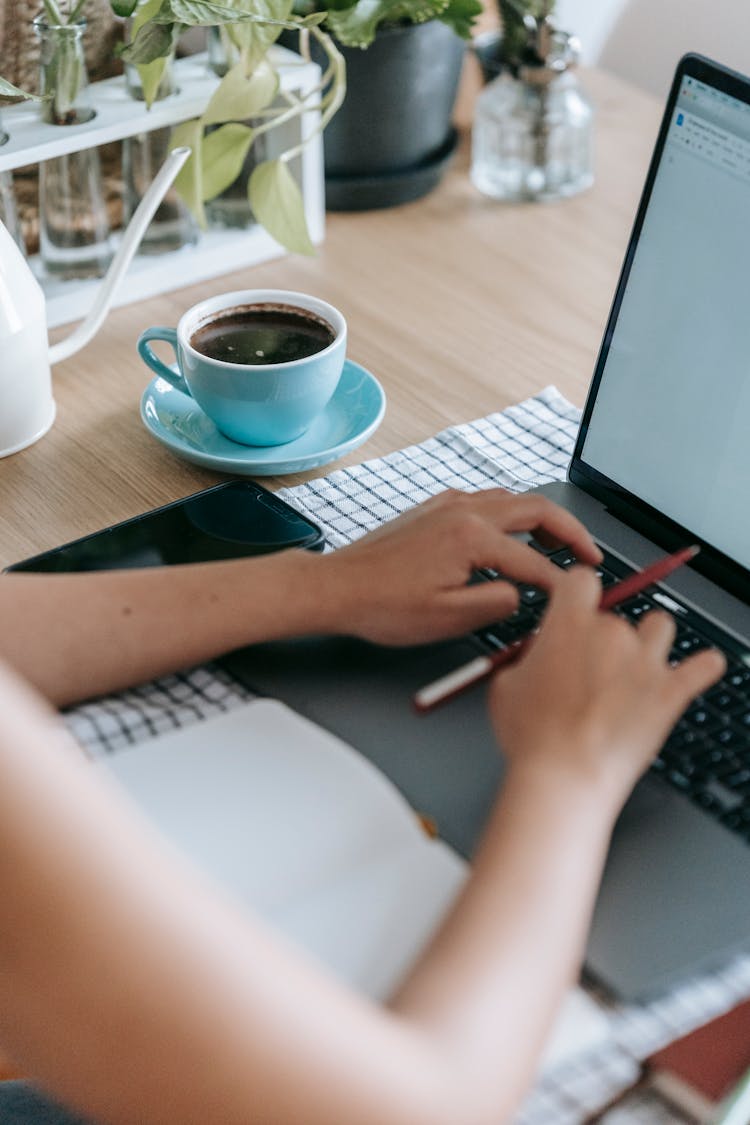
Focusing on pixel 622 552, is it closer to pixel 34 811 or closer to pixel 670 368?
pixel 670 368

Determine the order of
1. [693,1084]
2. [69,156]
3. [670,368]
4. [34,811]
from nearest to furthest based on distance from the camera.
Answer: [34,811], [693,1084], [670,368], [69,156]

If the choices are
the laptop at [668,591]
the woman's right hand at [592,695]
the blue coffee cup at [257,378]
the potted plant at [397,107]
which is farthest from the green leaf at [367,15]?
the woman's right hand at [592,695]

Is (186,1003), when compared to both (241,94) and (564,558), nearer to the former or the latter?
(564,558)

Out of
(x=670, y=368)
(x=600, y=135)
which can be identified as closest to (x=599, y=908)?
(x=670, y=368)

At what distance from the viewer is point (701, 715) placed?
0.65 m

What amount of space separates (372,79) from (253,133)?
0.64 feet

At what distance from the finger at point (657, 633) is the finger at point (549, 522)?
0.34ft

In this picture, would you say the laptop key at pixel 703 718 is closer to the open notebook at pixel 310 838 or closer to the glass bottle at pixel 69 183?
the open notebook at pixel 310 838

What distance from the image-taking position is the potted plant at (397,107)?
117cm

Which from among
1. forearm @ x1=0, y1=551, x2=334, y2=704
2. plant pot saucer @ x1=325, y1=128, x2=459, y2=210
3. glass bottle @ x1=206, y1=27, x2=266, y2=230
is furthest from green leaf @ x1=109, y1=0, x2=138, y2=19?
forearm @ x1=0, y1=551, x2=334, y2=704

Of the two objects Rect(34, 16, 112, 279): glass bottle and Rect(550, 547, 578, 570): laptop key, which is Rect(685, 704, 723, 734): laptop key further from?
Rect(34, 16, 112, 279): glass bottle

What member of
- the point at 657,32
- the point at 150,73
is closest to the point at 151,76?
the point at 150,73

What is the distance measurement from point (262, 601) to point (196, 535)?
0.40ft

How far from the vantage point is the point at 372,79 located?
1.20m
